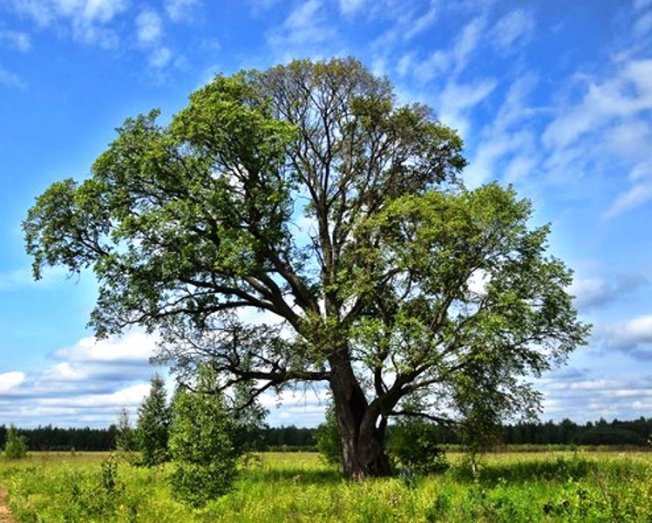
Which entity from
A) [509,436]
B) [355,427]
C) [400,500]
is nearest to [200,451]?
[400,500]

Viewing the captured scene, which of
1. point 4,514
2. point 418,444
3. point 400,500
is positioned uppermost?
point 418,444

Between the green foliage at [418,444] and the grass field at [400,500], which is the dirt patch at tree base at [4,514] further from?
the green foliage at [418,444]

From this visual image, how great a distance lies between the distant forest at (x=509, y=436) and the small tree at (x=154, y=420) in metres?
2.30

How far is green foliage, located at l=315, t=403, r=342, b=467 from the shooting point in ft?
108

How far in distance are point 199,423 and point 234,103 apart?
14586mm

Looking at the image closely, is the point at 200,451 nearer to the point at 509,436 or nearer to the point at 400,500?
the point at 400,500

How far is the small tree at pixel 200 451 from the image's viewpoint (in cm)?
1727

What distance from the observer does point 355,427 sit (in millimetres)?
28734

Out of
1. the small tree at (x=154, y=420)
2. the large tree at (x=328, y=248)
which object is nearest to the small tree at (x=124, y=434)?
the small tree at (x=154, y=420)

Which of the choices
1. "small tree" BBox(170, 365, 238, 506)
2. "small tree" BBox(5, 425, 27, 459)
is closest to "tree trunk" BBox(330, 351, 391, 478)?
"small tree" BBox(170, 365, 238, 506)

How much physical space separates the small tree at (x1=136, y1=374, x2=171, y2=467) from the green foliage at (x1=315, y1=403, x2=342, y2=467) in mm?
11252

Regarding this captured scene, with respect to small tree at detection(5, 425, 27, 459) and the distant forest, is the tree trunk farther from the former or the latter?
small tree at detection(5, 425, 27, 459)

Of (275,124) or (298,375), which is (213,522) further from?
(275,124)

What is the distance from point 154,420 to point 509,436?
50.8 meters
